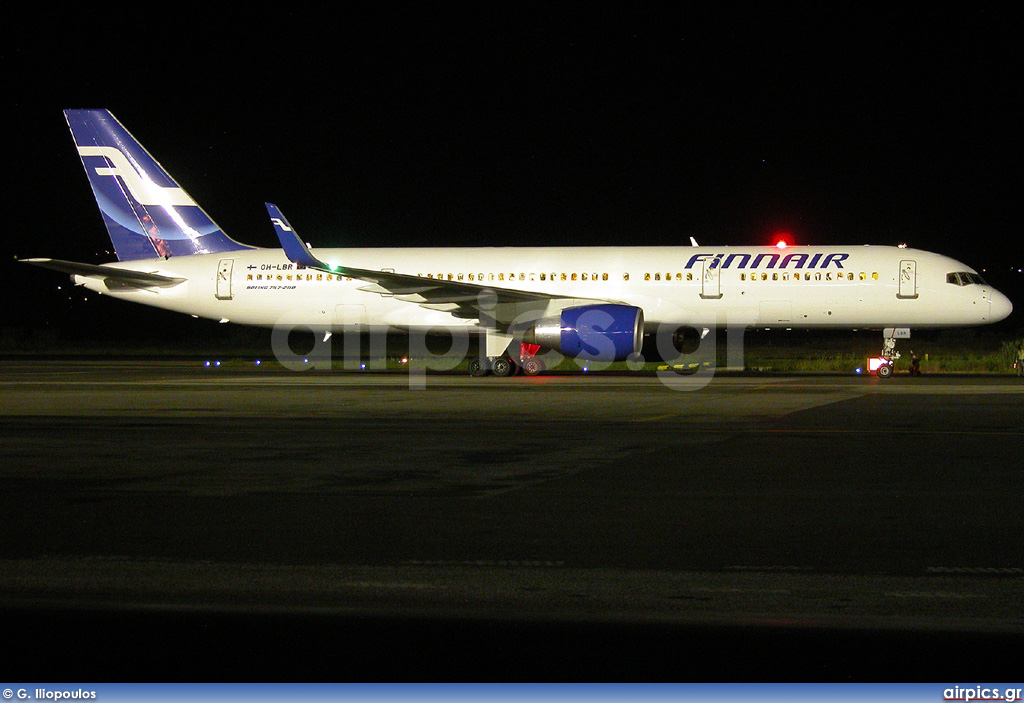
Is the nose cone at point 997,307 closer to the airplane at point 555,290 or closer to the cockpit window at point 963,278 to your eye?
the airplane at point 555,290

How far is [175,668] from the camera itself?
14.5 feet

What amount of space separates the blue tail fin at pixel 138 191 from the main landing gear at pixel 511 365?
339 inches

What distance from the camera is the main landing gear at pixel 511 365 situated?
87.2ft

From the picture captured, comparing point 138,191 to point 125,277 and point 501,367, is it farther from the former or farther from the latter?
point 501,367

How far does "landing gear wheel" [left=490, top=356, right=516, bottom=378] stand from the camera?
1049 inches

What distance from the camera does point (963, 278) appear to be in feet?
85.1

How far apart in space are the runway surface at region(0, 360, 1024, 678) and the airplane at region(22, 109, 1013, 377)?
10.6 m

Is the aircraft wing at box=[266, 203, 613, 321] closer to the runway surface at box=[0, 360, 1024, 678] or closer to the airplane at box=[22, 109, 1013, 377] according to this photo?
the airplane at box=[22, 109, 1013, 377]

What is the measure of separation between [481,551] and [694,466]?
162 inches

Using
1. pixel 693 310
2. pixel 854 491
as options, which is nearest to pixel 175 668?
pixel 854 491

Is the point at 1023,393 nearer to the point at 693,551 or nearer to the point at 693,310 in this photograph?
the point at 693,310

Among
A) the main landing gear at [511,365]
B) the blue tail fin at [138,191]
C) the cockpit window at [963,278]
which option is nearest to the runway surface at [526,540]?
the main landing gear at [511,365]

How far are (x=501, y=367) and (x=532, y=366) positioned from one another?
3.18 ft

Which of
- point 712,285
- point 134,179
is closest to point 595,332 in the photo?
point 712,285
